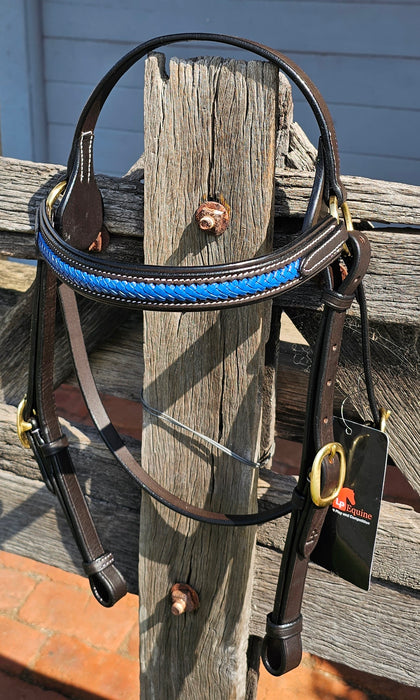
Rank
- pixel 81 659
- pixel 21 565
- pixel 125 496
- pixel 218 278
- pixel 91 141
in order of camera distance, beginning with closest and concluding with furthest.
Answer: pixel 218 278 → pixel 91 141 → pixel 125 496 → pixel 81 659 → pixel 21 565

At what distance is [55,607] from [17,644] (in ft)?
0.77

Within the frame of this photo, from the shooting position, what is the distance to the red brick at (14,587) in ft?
9.51

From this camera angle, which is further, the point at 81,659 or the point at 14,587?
the point at 14,587

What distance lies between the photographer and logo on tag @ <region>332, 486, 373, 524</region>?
1142 millimetres

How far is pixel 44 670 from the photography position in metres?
2.59

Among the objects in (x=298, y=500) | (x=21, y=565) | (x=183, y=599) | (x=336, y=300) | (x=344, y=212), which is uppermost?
(x=344, y=212)

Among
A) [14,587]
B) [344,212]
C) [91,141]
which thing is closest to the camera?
[344,212]

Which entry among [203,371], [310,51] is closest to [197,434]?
[203,371]

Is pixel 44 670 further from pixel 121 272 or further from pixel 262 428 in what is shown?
pixel 121 272

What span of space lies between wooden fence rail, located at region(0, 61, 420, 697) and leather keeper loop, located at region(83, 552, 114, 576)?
0.08 m

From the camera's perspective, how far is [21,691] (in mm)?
2502

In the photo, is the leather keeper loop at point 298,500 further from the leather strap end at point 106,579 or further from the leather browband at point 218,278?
the leather strap end at point 106,579

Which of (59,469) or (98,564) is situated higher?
(59,469)

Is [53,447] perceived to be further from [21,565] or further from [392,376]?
[21,565]
